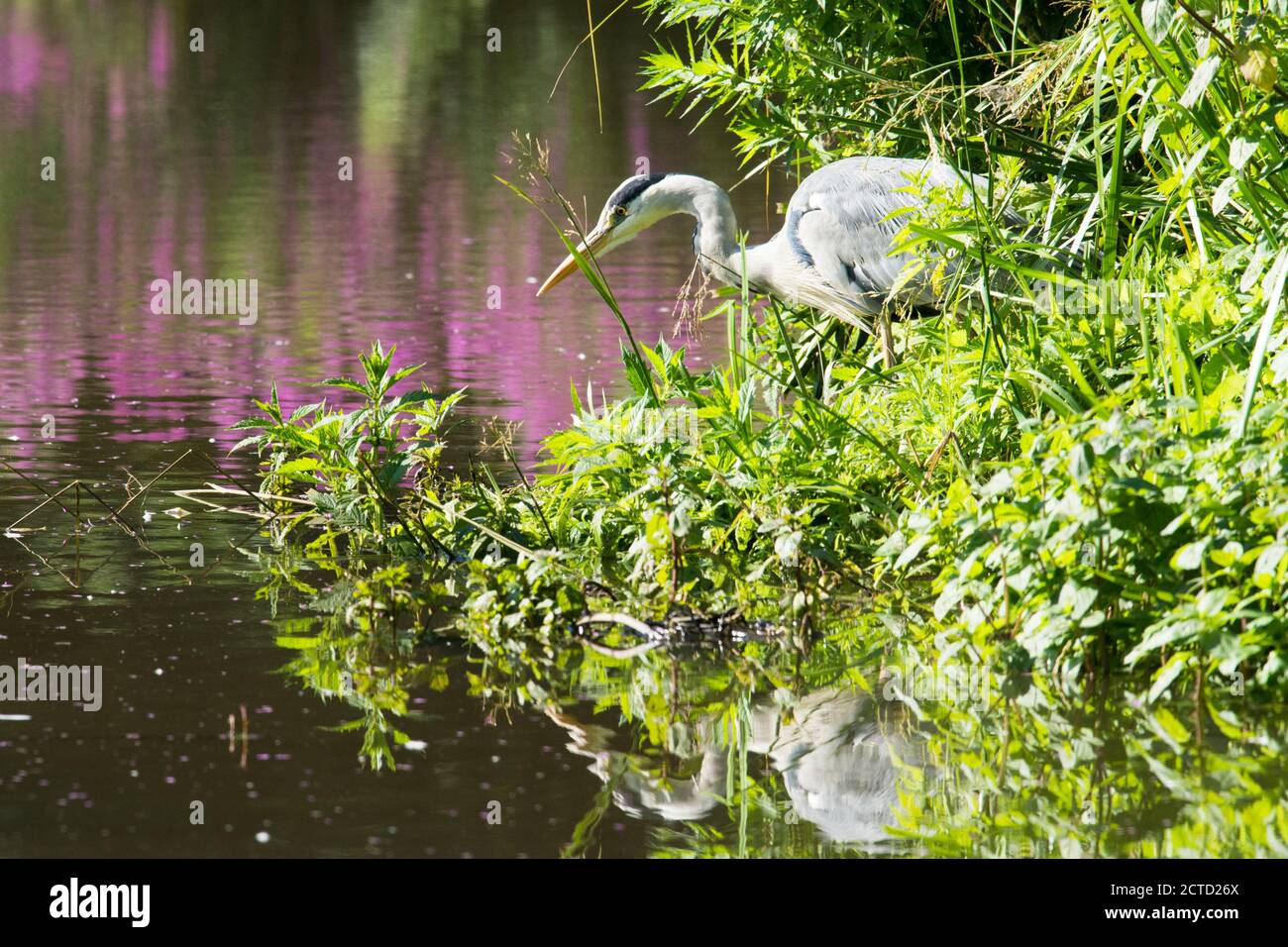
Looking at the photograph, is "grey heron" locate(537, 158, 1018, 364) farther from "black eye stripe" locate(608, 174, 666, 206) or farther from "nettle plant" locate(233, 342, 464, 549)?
"nettle plant" locate(233, 342, 464, 549)

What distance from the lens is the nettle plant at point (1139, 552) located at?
312 cm

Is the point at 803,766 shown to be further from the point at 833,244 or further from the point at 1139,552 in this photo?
the point at 833,244

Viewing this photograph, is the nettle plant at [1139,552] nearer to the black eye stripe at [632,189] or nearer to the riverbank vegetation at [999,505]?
the riverbank vegetation at [999,505]

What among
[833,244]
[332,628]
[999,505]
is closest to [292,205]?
[833,244]

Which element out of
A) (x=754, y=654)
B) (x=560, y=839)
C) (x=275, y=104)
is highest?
(x=275, y=104)

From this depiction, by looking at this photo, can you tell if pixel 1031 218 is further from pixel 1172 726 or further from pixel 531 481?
pixel 1172 726

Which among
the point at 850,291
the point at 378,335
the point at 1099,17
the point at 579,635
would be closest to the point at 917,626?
the point at 579,635

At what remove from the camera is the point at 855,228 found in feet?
17.7

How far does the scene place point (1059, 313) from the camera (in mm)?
4402

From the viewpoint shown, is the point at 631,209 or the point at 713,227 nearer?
the point at 713,227

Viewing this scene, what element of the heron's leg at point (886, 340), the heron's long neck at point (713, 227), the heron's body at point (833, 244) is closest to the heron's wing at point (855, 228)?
the heron's body at point (833, 244)

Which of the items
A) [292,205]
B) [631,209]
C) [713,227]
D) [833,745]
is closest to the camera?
[833,745]

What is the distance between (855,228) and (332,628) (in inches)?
86.8

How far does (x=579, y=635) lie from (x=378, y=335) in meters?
4.11
